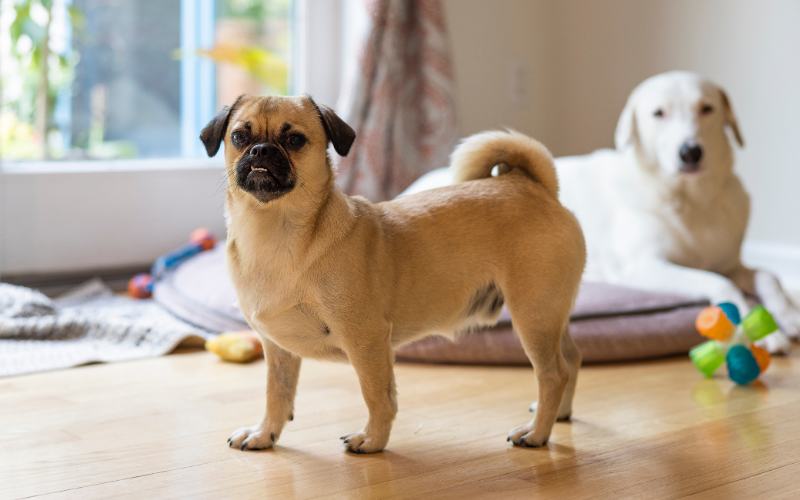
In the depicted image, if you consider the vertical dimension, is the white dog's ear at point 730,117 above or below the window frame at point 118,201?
above

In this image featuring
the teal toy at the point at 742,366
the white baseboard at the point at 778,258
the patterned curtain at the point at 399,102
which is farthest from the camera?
the patterned curtain at the point at 399,102

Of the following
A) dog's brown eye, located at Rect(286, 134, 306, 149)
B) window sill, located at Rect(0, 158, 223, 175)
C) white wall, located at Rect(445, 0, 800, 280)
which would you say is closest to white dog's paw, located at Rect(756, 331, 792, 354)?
white wall, located at Rect(445, 0, 800, 280)

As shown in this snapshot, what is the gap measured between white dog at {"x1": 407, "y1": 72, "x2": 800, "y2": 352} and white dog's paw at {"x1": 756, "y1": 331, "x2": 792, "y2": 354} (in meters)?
0.22

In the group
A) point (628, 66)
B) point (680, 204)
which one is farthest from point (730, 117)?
point (628, 66)

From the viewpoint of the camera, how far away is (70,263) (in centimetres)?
368

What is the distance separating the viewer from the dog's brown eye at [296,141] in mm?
1731

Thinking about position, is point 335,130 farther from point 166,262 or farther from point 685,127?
point 166,262

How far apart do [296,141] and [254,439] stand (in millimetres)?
589

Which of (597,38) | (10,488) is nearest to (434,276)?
(10,488)

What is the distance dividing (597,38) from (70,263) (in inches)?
101

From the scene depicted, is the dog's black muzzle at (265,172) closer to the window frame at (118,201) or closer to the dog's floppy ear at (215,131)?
the dog's floppy ear at (215,131)

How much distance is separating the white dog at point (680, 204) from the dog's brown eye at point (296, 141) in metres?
1.44

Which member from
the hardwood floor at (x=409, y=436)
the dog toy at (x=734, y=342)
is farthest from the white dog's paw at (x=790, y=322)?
the dog toy at (x=734, y=342)

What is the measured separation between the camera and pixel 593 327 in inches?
105
